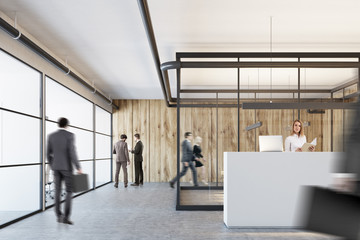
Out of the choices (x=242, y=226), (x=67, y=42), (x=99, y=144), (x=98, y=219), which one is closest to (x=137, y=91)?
(x=99, y=144)

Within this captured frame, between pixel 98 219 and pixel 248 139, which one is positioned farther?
pixel 248 139

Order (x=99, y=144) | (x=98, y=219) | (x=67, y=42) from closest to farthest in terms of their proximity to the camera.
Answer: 1. (x=98, y=219)
2. (x=67, y=42)
3. (x=99, y=144)

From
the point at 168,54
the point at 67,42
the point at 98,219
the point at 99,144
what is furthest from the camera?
the point at 99,144

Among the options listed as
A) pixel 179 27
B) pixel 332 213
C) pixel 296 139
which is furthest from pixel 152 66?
pixel 332 213

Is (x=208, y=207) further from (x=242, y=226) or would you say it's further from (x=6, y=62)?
(x=6, y=62)

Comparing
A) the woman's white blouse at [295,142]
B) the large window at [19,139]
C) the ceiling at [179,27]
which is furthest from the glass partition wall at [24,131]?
the woman's white blouse at [295,142]

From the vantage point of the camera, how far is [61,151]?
18.3ft

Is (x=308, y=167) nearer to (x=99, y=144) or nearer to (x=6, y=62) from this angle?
(x=6, y=62)

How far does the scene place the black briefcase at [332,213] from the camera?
1.75 meters

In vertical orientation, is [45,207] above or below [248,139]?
below

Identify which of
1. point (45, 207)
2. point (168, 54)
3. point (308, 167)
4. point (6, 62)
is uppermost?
point (168, 54)

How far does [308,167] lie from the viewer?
5582mm

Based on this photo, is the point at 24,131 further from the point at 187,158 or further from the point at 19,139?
the point at 187,158

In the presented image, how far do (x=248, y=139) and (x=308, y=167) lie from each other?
26.4ft
